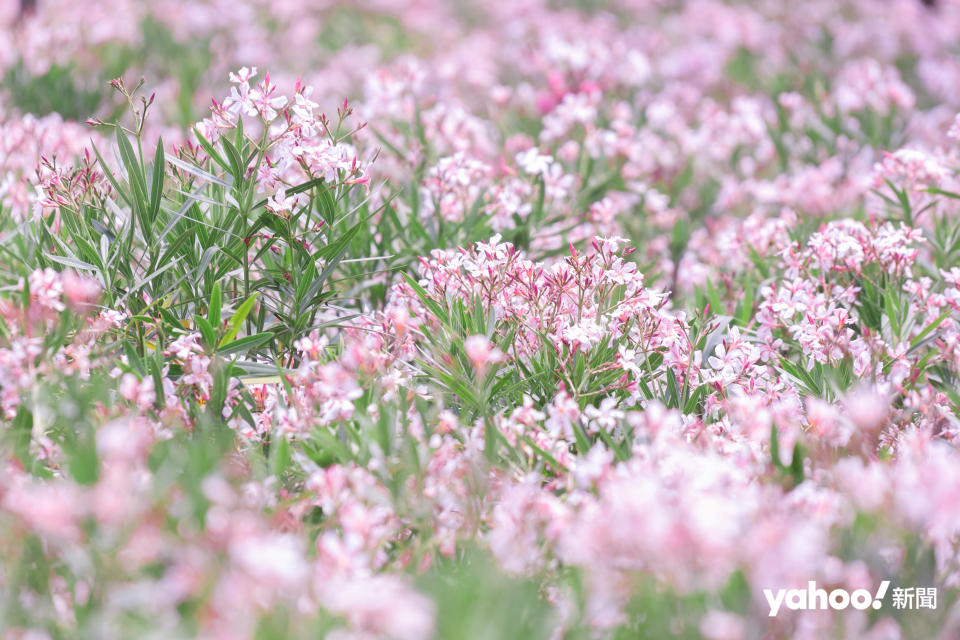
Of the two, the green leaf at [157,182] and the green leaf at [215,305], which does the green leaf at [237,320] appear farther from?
the green leaf at [157,182]

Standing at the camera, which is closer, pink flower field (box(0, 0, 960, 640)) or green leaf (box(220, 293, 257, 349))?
pink flower field (box(0, 0, 960, 640))

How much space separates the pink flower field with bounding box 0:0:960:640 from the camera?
1.51 metres

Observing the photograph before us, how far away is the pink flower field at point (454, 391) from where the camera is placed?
59.4 inches

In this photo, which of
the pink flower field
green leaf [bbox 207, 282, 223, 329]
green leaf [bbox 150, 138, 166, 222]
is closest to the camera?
the pink flower field

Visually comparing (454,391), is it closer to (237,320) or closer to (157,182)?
(237,320)

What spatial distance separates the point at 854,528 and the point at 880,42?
720 cm

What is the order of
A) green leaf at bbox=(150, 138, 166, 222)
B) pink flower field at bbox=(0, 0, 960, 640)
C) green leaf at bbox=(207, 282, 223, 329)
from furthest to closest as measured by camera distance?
green leaf at bbox=(150, 138, 166, 222)
green leaf at bbox=(207, 282, 223, 329)
pink flower field at bbox=(0, 0, 960, 640)

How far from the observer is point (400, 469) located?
190cm

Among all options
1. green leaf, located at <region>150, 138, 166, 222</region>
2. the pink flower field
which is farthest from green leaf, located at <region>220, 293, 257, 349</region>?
green leaf, located at <region>150, 138, 166, 222</region>

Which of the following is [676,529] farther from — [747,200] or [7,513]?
[747,200]

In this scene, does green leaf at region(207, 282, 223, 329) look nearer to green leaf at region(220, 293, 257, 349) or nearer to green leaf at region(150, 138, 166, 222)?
green leaf at region(220, 293, 257, 349)

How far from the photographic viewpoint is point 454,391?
2398mm

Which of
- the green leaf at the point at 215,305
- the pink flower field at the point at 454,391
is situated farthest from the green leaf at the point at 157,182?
the green leaf at the point at 215,305

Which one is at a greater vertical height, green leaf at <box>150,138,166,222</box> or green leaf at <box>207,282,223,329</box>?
green leaf at <box>150,138,166,222</box>
